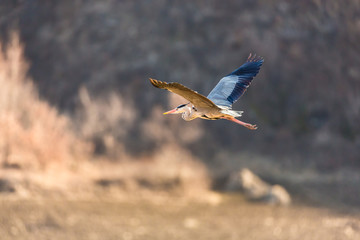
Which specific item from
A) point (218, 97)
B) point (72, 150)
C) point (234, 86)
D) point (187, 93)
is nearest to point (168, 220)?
point (72, 150)

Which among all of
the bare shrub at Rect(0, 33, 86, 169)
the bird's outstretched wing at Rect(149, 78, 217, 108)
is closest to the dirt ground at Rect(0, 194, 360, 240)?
the bare shrub at Rect(0, 33, 86, 169)

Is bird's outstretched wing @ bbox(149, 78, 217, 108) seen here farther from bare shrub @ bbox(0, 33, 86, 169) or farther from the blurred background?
bare shrub @ bbox(0, 33, 86, 169)

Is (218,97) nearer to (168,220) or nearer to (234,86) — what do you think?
(234,86)

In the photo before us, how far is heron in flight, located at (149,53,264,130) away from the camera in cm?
978

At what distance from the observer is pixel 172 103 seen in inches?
1024

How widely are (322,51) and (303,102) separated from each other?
230 centimetres

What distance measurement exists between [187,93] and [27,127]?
1542 cm

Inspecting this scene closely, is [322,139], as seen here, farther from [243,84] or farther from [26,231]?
[243,84]

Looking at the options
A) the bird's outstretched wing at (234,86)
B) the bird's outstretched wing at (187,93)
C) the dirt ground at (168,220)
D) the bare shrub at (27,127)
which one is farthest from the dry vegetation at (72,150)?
the bird's outstretched wing at (187,93)

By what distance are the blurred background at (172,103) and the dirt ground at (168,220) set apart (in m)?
0.14

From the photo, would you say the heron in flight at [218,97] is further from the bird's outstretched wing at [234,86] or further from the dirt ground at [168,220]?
the dirt ground at [168,220]

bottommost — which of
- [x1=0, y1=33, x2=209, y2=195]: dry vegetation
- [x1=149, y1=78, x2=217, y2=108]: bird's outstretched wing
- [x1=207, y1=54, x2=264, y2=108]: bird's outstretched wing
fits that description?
[x1=149, y1=78, x2=217, y2=108]: bird's outstretched wing

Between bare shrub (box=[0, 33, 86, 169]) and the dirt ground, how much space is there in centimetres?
177

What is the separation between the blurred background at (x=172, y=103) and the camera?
24.4 m
